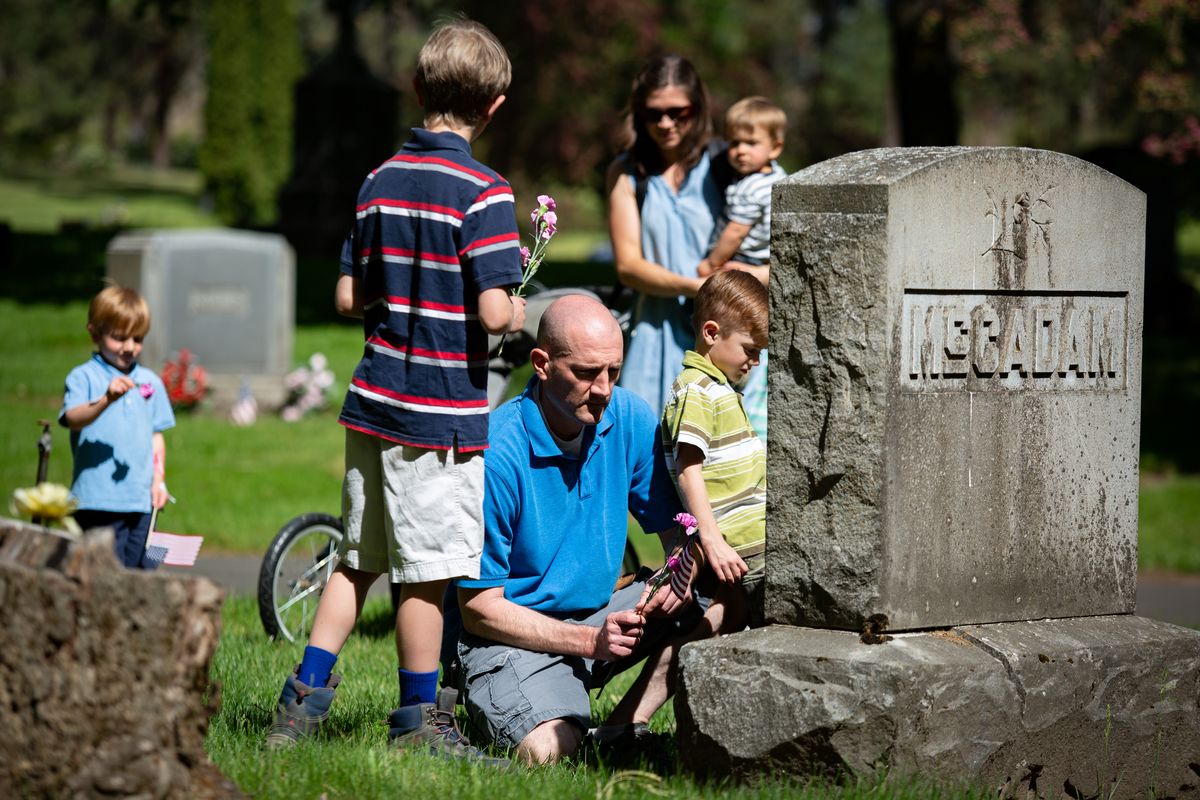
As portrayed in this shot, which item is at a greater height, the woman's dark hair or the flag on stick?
the woman's dark hair

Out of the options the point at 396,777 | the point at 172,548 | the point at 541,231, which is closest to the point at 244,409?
the point at 172,548

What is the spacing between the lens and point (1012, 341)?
3893 mm

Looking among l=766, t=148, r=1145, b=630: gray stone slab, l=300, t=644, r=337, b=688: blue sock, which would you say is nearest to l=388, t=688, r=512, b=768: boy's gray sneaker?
l=300, t=644, r=337, b=688: blue sock

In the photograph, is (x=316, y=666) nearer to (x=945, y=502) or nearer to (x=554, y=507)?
(x=554, y=507)

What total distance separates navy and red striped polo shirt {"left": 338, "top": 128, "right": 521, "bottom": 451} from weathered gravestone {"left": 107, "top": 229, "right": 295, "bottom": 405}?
9.30 m

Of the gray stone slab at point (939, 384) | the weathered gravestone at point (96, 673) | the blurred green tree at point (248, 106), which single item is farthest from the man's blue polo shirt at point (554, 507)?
the blurred green tree at point (248, 106)

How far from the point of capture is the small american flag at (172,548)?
5.14m

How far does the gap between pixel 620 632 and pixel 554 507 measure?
494 millimetres

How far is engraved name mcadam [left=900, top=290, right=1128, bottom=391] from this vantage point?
3.72 meters

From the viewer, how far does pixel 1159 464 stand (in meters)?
12.7

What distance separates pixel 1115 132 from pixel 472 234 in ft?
127

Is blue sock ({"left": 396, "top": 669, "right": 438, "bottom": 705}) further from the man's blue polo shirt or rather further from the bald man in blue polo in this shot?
the man's blue polo shirt

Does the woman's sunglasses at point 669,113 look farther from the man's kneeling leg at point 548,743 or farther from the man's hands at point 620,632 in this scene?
the man's kneeling leg at point 548,743

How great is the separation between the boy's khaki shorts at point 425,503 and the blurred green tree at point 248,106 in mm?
34210
